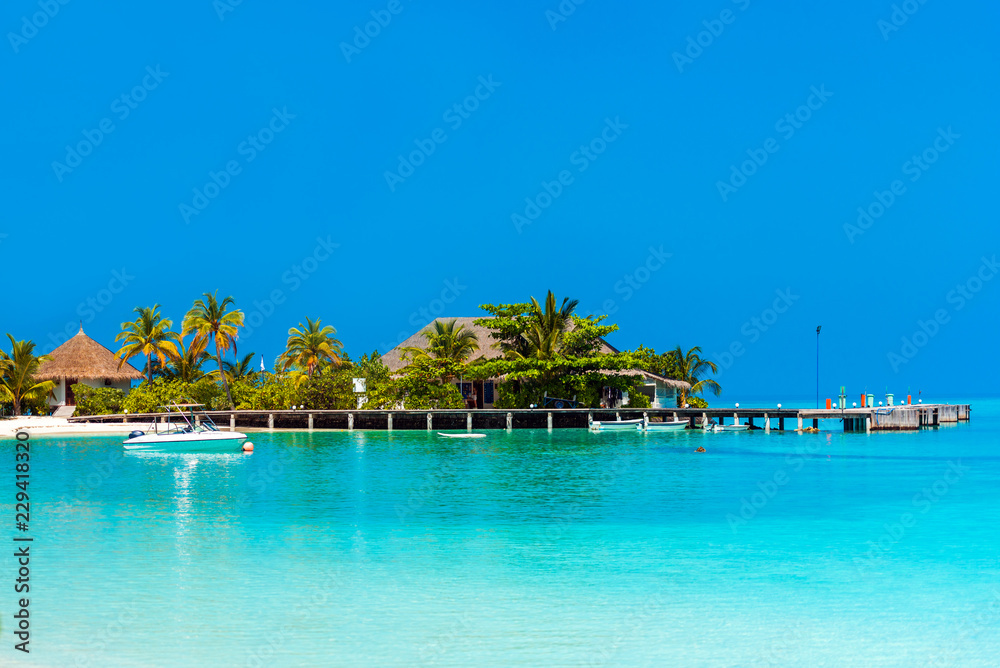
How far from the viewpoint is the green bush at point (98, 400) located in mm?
58875

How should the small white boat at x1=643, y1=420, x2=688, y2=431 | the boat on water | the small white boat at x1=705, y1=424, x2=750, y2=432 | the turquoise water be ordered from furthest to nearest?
the small white boat at x1=705, y1=424, x2=750, y2=432 → the small white boat at x1=643, y1=420, x2=688, y2=431 → the boat on water → the turquoise water

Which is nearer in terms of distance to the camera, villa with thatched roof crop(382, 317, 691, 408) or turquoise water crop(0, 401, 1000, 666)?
turquoise water crop(0, 401, 1000, 666)

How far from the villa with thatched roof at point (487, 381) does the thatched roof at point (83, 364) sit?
750 inches

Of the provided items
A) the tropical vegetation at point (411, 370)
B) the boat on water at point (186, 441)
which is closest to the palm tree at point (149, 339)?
the tropical vegetation at point (411, 370)

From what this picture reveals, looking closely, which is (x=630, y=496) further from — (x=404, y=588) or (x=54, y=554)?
(x=54, y=554)

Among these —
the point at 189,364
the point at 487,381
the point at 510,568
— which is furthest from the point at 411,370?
the point at 510,568

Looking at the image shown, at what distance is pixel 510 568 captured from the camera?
15945 millimetres

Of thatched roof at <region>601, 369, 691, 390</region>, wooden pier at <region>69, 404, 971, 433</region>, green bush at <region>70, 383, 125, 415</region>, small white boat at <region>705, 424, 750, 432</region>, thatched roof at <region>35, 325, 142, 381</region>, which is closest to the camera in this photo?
wooden pier at <region>69, 404, 971, 433</region>

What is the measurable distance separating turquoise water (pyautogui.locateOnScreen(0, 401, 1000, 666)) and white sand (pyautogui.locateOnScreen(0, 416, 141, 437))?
19585 mm

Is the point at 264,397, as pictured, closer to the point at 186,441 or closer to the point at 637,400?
the point at 186,441

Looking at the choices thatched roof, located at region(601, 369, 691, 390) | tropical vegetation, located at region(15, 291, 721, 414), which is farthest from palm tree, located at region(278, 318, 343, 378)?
thatched roof, located at region(601, 369, 691, 390)

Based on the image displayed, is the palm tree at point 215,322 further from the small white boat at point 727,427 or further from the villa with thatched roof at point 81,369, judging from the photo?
the small white boat at point 727,427

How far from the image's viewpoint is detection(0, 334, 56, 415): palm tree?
56.3 m

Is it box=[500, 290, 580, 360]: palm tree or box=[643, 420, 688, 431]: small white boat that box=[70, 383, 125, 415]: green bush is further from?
box=[643, 420, 688, 431]: small white boat
